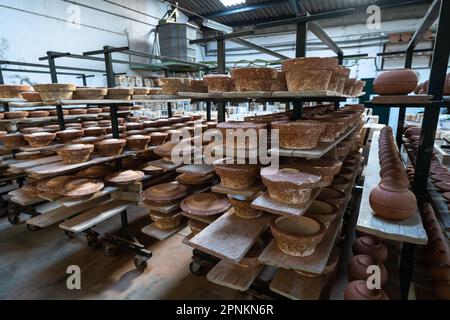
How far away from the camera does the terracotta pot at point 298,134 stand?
4.76 feet

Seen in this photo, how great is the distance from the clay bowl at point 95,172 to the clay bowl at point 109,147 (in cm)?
32

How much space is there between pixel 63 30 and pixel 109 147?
4.73m

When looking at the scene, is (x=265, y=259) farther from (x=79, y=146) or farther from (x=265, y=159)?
(x=79, y=146)

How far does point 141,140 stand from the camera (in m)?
2.75

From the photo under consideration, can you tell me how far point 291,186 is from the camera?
4.45 feet

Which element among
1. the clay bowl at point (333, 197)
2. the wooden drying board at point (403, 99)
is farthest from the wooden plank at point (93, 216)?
the wooden drying board at point (403, 99)

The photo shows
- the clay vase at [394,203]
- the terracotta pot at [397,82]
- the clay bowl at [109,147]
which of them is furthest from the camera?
the clay bowl at [109,147]

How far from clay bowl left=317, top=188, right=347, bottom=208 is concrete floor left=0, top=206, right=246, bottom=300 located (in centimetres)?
100

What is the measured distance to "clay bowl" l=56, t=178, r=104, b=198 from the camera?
213 cm

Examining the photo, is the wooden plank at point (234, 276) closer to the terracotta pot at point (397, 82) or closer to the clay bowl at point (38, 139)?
the terracotta pot at point (397, 82)

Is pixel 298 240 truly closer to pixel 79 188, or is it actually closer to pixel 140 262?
pixel 140 262

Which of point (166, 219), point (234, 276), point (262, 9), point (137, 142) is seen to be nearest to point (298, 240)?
point (234, 276)

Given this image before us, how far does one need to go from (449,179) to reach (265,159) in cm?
148
